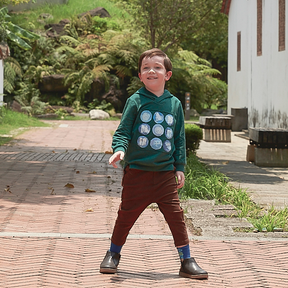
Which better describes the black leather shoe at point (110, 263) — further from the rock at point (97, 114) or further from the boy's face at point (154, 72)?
the rock at point (97, 114)

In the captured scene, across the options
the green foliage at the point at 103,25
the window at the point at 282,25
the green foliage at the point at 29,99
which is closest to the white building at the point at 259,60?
the window at the point at 282,25

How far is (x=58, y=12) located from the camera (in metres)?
37.3

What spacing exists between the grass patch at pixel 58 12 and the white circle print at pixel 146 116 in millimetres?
28879

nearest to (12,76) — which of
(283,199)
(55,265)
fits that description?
(283,199)

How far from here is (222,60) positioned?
40.5 m

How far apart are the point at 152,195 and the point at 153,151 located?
329mm

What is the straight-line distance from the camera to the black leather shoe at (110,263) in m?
3.93

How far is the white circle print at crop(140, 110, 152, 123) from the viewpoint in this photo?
12.4ft

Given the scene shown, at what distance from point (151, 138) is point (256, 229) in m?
2.16

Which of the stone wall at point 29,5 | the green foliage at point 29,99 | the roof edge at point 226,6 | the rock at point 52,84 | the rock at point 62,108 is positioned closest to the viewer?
the roof edge at point 226,6

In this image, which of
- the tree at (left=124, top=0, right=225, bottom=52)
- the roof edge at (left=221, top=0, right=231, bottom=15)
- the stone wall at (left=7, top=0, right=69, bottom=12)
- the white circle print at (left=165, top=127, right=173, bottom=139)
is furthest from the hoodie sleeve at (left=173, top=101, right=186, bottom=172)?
the stone wall at (left=7, top=0, right=69, bottom=12)

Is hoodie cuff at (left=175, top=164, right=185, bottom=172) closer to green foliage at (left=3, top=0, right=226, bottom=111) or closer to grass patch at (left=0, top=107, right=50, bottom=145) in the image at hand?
grass patch at (left=0, top=107, right=50, bottom=145)

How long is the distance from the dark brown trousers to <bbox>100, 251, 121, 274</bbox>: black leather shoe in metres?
0.30

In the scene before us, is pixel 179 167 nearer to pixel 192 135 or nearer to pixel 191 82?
pixel 192 135
